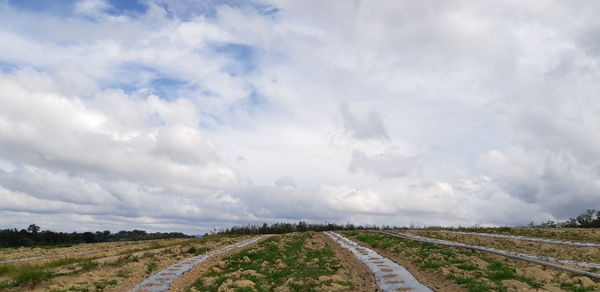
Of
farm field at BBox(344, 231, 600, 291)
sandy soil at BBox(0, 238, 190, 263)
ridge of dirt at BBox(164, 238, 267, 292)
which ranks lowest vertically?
sandy soil at BBox(0, 238, 190, 263)

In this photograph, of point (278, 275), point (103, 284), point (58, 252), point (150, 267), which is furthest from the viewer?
point (58, 252)

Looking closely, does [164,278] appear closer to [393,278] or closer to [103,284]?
[103,284]

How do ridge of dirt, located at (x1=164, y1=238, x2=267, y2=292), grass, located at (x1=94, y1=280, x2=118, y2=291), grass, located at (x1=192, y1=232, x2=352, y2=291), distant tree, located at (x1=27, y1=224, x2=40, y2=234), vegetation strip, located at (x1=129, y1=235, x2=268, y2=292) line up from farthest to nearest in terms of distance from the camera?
distant tree, located at (x1=27, y1=224, x2=40, y2=234) → ridge of dirt, located at (x1=164, y1=238, x2=267, y2=292) → grass, located at (x1=94, y1=280, x2=118, y2=291) → vegetation strip, located at (x1=129, y1=235, x2=268, y2=292) → grass, located at (x1=192, y1=232, x2=352, y2=291)

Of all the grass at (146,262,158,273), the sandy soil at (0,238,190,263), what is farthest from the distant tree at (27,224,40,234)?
the grass at (146,262,158,273)

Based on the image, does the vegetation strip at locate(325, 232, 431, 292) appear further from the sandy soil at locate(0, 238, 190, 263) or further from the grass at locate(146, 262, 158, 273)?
the sandy soil at locate(0, 238, 190, 263)

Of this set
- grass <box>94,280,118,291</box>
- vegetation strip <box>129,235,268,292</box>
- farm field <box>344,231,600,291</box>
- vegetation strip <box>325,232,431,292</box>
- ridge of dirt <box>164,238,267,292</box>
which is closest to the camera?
farm field <box>344,231,600,291</box>

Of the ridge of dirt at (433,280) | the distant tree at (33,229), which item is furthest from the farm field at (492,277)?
the distant tree at (33,229)

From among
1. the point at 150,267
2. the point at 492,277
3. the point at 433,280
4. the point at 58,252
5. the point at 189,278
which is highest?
the point at 492,277

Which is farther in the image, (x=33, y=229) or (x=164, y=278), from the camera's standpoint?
(x=33, y=229)

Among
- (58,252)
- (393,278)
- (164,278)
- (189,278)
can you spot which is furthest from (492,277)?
(58,252)

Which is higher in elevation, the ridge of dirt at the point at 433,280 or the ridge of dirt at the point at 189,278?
the ridge of dirt at the point at 433,280

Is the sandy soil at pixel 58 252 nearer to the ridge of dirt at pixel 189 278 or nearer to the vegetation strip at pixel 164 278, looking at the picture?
the vegetation strip at pixel 164 278

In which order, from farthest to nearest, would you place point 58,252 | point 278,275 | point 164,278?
1. point 58,252
2. point 164,278
3. point 278,275

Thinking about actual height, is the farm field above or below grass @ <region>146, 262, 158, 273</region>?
→ above
